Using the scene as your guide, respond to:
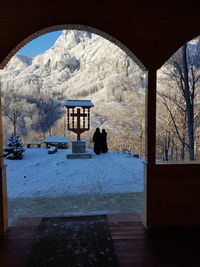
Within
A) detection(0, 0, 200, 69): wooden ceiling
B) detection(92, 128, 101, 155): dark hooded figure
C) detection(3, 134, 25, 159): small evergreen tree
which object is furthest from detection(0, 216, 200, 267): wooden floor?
detection(92, 128, 101, 155): dark hooded figure

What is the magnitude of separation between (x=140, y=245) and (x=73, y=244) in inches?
33.7

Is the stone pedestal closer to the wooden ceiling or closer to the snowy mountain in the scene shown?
the wooden ceiling

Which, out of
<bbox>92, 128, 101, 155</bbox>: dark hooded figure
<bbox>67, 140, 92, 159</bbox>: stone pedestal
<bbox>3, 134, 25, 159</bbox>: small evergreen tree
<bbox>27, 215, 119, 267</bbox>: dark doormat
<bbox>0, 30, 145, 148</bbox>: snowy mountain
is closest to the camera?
<bbox>27, 215, 119, 267</bbox>: dark doormat

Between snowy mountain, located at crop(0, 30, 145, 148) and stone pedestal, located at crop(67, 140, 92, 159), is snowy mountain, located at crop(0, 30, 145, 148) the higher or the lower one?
the higher one

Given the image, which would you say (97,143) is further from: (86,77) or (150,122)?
(86,77)

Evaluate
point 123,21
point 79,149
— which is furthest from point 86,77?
point 123,21

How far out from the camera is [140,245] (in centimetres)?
240

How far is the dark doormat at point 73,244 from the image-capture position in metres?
2.14

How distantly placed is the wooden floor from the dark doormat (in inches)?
4.3

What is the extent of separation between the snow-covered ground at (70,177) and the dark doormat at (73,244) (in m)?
2.21

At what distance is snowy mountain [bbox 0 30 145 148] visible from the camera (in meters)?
31.4

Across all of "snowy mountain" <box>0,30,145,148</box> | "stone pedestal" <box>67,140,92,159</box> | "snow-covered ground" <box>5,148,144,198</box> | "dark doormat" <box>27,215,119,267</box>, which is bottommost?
"snow-covered ground" <box>5,148,144,198</box>

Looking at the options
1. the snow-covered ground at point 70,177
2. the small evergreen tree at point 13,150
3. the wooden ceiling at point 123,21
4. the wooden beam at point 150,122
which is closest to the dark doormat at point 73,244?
the wooden beam at point 150,122

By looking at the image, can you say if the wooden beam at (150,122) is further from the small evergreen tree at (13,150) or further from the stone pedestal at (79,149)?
the small evergreen tree at (13,150)
